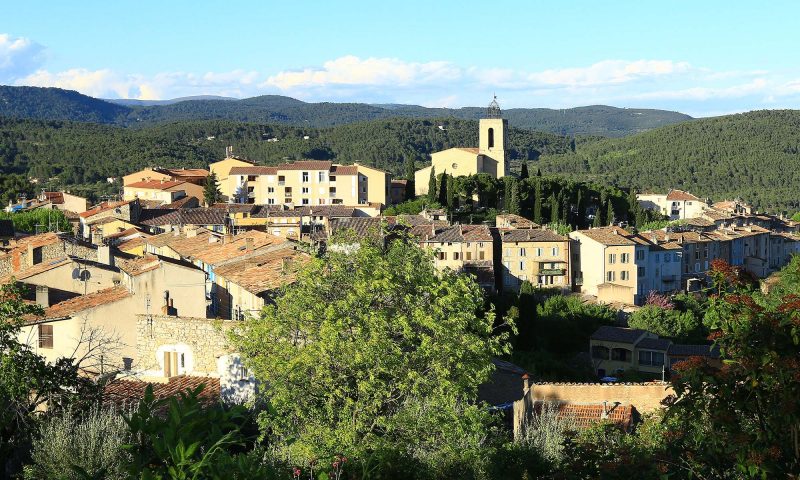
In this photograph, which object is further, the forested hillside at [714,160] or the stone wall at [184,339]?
the forested hillside at [714,160]

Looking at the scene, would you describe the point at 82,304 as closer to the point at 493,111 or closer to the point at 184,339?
the point at 184,339

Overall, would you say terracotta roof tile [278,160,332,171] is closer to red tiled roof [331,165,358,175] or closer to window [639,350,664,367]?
red tiled roof [331,165,358,175]

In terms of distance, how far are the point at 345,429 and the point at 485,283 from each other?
41585 millimetres

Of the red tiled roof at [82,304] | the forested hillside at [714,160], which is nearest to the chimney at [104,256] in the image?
the red tiled roof at [82,304]

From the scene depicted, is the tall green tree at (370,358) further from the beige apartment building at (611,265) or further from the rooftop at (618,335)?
the beige apartment building at (611,265)

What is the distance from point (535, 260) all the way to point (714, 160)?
4266 inches

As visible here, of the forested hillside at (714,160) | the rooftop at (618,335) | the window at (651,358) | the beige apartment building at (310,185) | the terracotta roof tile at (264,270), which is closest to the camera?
the terracotta roof tile at (264,270)

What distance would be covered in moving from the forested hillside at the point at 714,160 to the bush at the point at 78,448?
428ft

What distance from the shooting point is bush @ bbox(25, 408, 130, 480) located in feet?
34.3

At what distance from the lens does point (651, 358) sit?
41750 millimetres

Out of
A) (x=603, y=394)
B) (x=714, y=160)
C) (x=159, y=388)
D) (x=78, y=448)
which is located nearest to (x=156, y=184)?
(x=603, y=394)

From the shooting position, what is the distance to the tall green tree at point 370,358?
→ 46.4ft

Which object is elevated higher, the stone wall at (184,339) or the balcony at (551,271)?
the stone wall at (184,339)

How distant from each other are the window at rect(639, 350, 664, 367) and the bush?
1303 inches
